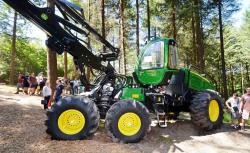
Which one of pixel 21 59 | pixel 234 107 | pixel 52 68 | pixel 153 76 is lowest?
pixel 234 107

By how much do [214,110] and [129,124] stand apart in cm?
390

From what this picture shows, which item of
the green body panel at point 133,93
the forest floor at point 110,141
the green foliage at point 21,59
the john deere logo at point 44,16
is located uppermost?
the green foliage at point 21,59

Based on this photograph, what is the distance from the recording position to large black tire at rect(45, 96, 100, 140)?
8.66 m

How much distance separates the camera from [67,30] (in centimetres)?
938

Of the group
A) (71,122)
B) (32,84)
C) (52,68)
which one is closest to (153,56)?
(71,122)

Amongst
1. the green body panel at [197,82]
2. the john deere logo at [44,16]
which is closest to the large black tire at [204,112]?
the green body panel at [197,82]

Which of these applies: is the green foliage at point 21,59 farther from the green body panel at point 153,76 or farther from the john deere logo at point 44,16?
the john deere logo at point 44,16

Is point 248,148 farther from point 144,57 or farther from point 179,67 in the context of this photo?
point 144,57

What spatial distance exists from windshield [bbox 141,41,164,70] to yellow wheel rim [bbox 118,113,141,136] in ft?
8.34

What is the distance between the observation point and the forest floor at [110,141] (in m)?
8.16

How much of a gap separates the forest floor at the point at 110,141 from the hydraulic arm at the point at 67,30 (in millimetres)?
2302

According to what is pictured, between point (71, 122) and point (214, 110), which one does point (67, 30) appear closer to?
point (71, 122)

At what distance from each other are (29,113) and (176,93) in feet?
19.4

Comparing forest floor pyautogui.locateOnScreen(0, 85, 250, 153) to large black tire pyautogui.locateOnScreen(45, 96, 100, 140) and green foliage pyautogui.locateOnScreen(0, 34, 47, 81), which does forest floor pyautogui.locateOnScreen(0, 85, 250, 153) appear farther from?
green foliage pyautogui.locateOnScreen(0, 34, 47, 81)
